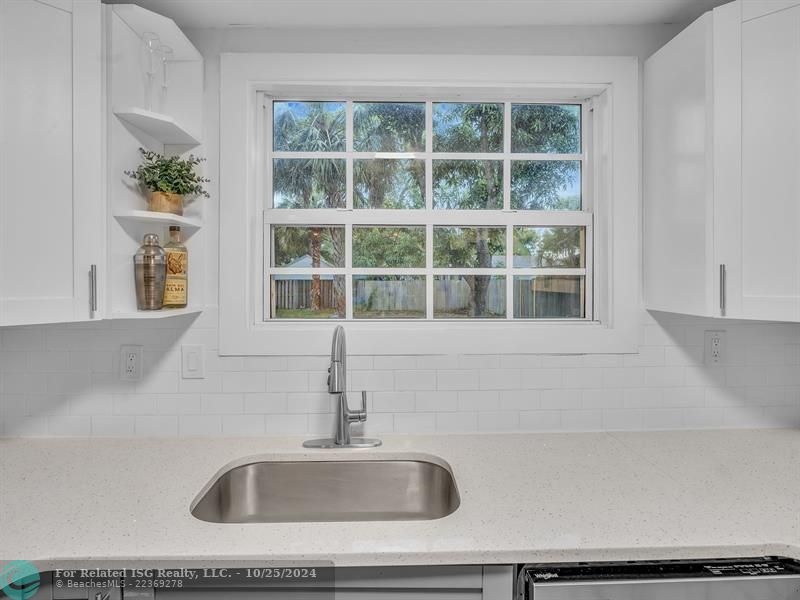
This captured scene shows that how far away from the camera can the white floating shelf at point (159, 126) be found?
139cm

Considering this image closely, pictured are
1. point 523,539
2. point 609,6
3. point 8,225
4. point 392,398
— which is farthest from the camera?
point 392,398

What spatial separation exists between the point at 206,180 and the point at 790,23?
1.74m

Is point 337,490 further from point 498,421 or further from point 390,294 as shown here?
point 390,294

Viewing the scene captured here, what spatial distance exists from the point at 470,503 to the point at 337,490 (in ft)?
1.74

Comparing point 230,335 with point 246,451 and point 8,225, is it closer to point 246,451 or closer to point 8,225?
point 246,451

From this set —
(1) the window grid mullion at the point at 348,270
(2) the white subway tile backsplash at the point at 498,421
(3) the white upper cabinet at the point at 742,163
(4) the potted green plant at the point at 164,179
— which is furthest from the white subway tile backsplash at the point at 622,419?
(4) the potted green plant at the point at 164,179

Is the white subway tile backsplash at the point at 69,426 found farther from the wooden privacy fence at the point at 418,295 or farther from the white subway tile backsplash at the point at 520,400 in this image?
the white subway tile backsplash at the point at 520,400

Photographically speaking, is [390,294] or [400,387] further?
[390,294]

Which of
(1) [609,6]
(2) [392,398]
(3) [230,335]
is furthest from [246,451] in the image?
(1) [609,6]

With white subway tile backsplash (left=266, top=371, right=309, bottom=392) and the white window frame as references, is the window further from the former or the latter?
white subway tile backsplash (left=266, top=371, right=309, bottom=392)

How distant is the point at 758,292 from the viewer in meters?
1.36

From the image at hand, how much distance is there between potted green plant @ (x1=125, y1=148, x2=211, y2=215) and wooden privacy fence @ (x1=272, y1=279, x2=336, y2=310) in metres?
0.43

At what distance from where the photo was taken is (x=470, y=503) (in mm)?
1159

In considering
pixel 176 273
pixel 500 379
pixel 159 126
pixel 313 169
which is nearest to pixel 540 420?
pixel 500 379
